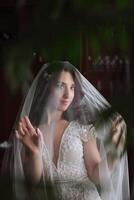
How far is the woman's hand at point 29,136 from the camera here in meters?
2.05

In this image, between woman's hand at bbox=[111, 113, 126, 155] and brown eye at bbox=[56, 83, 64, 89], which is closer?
woman's hand at bbox=[111, 113, 126, 155]

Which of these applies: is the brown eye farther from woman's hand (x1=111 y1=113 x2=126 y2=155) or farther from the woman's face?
woman's hand (x1=111 y1=113 x2=126 y2=155)

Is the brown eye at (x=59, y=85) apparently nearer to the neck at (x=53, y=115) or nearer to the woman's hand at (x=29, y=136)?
the neck at (x=53, y=115)

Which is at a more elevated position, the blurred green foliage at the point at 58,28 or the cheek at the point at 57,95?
the blurred green foliage at the point at 58,28

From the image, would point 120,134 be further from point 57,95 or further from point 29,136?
point 57,95

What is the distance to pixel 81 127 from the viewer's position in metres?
2.39

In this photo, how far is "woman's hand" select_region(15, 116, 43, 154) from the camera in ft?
6.73

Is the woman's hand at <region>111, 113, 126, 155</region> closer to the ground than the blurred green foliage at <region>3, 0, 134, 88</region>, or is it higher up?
closer to the ground

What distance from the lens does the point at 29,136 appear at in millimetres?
2061

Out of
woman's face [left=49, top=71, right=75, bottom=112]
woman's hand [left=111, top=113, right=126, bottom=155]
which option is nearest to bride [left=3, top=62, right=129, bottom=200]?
woman's face [left=49, top=71, right=75, bottom=112]

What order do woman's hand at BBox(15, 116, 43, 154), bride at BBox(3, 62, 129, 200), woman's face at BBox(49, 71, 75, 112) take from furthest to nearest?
woman's face at BBox(49, 71, 75, 112)
bride at BBox(3, 62, 129, 200)
woman's hand at BBox(15, 116, 43, 154)

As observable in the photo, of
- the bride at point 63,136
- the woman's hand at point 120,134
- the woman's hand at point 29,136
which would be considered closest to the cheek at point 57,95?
the bride at point 63,136

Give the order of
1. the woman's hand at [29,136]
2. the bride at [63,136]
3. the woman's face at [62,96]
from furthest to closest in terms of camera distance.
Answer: the woman's face at [62,96] → the bride at [63,136] → the woman's hand at [29,136]

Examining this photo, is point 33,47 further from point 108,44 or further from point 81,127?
point 81,127
